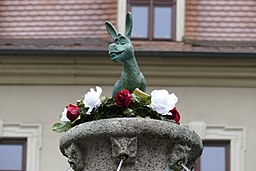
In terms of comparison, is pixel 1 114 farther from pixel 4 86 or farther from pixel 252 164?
pixel 252 164

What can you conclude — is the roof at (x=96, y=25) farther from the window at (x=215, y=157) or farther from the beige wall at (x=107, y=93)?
the window at (x=215, y=157)

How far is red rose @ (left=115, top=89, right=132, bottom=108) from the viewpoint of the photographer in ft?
25.3


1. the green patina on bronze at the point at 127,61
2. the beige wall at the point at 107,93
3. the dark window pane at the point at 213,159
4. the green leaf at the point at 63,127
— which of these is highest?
the beige wall at the point at 107,93

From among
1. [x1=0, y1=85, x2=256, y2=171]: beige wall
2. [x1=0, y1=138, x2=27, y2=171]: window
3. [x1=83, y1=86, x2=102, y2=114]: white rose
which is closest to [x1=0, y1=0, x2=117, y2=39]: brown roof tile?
[x1=0, y1=85, x2=256, y2=171]: beige wall

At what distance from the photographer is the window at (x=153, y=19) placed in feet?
64.5

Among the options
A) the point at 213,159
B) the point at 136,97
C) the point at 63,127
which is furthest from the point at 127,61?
the point at 213,159

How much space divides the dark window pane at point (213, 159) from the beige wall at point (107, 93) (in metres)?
0.45

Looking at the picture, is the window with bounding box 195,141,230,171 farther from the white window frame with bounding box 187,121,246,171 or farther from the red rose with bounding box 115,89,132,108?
the red rose with bounding box 115,89,132,108

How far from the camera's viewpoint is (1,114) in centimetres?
1958

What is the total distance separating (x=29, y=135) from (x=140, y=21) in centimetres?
257

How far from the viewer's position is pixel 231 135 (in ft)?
63.5

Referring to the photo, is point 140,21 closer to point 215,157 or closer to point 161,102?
point 215,157

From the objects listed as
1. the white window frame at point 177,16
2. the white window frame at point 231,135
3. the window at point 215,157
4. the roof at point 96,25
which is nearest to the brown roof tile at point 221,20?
the roof at point 96,25

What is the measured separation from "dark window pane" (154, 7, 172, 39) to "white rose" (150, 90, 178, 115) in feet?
38.9
